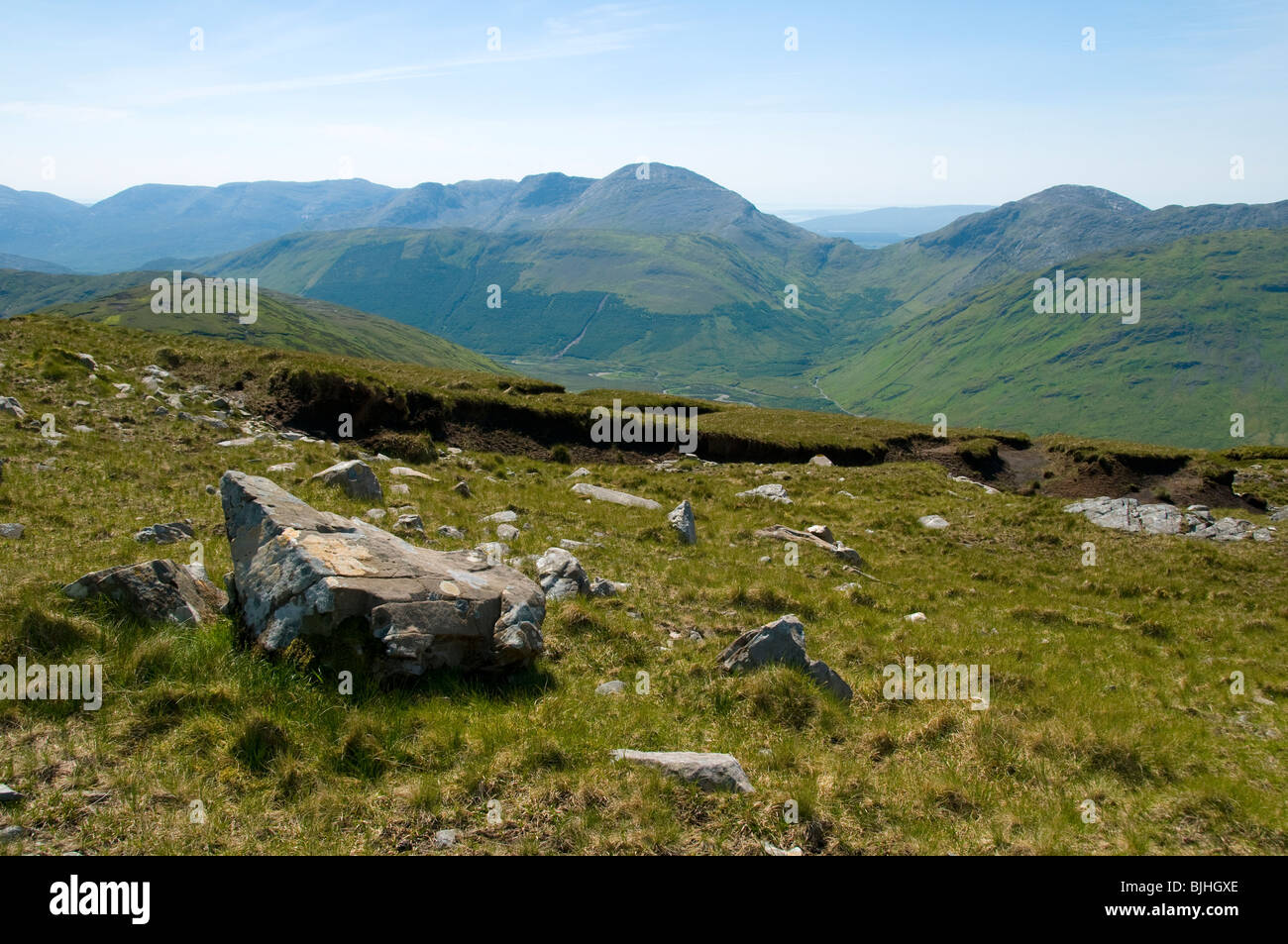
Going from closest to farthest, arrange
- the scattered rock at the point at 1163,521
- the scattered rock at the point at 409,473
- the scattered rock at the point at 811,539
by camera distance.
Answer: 1. the scattered rock at the point at 811,539
2. the scattered rock at the point at 409,473
3. the scattered rock at the point at 1163,521

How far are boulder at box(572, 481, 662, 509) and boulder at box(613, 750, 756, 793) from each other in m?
15.2

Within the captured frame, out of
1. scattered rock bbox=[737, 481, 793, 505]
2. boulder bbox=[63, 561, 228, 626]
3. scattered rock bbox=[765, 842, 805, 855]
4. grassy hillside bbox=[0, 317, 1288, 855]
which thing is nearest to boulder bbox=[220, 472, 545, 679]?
grassy hillside bbox=[0, 317, 1288, 855]

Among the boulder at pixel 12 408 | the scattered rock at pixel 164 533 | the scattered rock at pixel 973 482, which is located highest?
the boulder at pixel 12 408

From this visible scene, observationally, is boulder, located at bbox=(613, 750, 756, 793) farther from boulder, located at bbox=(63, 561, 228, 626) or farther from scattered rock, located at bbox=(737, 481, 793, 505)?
scattered rock, located at bbox=(737, 481, 793, 505)

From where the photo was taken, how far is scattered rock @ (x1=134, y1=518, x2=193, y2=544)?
40.9 feet

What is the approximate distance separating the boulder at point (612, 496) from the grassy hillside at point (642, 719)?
3.87 metres

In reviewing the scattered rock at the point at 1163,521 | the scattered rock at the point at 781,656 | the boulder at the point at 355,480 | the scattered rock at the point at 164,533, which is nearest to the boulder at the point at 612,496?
the boulder at the point at 355,480

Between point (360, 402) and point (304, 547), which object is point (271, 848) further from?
point (360, 402)

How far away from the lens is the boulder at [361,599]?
28.3ft

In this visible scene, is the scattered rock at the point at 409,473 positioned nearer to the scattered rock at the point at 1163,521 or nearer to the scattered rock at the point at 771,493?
the scattered rock at the point at 771,493

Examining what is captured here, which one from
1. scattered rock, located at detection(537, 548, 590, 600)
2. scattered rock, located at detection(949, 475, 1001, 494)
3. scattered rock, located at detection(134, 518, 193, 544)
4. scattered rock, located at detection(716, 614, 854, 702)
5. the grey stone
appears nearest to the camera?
scattered rock, located at detection(716, 614, 854, 702)

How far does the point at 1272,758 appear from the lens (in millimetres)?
10688
